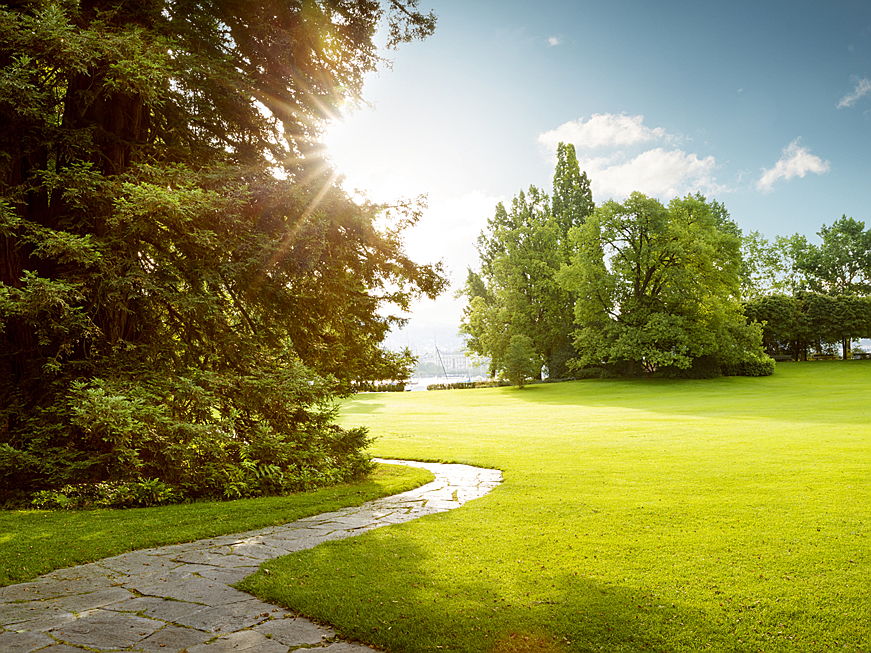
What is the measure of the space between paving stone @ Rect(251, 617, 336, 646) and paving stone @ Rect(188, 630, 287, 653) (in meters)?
0.06

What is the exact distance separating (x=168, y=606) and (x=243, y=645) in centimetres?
93

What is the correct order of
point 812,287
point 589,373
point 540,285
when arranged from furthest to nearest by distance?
point 812,287 → point 540,285 → point 589,373

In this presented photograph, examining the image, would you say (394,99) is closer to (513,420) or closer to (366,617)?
(366,617)

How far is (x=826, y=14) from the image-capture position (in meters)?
17.8

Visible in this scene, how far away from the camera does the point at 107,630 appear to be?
3.42m

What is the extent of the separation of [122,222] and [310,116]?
152 inches

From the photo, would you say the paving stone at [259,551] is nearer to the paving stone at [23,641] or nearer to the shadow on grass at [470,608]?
the shadow on grass at [470,608]

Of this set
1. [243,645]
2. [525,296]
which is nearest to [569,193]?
[525,296]

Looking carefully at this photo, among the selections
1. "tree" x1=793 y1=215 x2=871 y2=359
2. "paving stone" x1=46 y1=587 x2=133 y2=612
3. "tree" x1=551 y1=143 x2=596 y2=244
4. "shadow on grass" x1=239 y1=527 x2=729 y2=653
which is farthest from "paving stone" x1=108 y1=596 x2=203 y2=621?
"tree" x1=793 y1=215 x2=871 y2=359

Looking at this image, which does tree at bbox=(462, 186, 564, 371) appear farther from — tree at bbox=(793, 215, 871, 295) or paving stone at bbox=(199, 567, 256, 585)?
paving stone at bbox=(199, 567, 256, 585)

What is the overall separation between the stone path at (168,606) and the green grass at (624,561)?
273mm

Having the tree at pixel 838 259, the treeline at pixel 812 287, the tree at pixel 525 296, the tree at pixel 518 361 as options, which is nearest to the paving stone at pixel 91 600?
the tree at pixel 518 361

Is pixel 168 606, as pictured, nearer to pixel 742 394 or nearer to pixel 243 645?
pixel 243 645

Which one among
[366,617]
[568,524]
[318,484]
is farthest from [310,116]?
[366,617]
